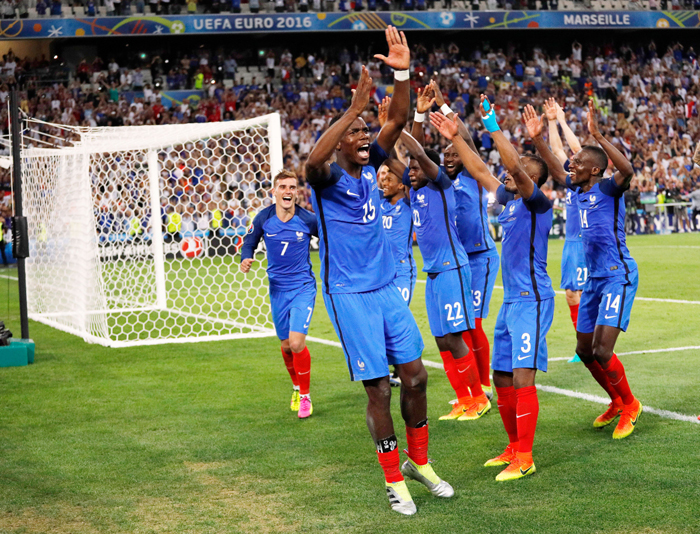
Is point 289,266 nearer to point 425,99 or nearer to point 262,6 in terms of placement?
point 425,99

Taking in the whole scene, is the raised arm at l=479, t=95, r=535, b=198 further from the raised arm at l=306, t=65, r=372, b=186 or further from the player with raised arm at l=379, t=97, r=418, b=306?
the player with raised arm at l=379, t=97, r=418, b=306

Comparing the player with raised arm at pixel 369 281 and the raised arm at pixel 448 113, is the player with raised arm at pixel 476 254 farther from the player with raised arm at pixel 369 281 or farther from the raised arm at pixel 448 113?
the player with raised arm at pixel 369 281

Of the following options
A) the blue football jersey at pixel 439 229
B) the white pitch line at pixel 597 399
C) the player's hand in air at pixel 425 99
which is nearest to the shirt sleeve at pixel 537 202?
the player's hand in air at pixel 425 99

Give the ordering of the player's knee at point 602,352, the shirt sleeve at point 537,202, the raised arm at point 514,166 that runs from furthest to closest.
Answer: the player's knee at point 602,352 → the shirt sleeve at point 537,202 → the raised arm at point 514,166

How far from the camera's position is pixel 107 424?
7.40m

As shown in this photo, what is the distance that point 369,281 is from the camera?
5.11 m

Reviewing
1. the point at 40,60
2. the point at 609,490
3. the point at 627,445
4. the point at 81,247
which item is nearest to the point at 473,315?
the point at 627,445

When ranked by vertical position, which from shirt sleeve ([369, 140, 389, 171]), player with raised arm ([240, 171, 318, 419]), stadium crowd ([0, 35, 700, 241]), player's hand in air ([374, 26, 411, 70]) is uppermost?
stadium crowd ([0, 35, 700, 241])

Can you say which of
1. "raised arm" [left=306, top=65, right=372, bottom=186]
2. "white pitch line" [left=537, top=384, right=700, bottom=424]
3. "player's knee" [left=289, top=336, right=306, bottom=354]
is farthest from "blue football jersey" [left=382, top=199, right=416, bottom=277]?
"raised arm" [left=306, top=65, right=372, bottom=186]

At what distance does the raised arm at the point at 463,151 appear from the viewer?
5.80 metres

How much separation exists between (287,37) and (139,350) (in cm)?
3128

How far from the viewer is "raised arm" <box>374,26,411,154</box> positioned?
4.95m

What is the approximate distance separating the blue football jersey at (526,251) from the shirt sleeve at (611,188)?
905mm

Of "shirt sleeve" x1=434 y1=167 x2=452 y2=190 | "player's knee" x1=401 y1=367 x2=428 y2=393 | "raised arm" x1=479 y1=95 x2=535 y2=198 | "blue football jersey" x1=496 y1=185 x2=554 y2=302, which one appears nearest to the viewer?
"player's knee" x1=401 y1=367 x2=428 y2=393
